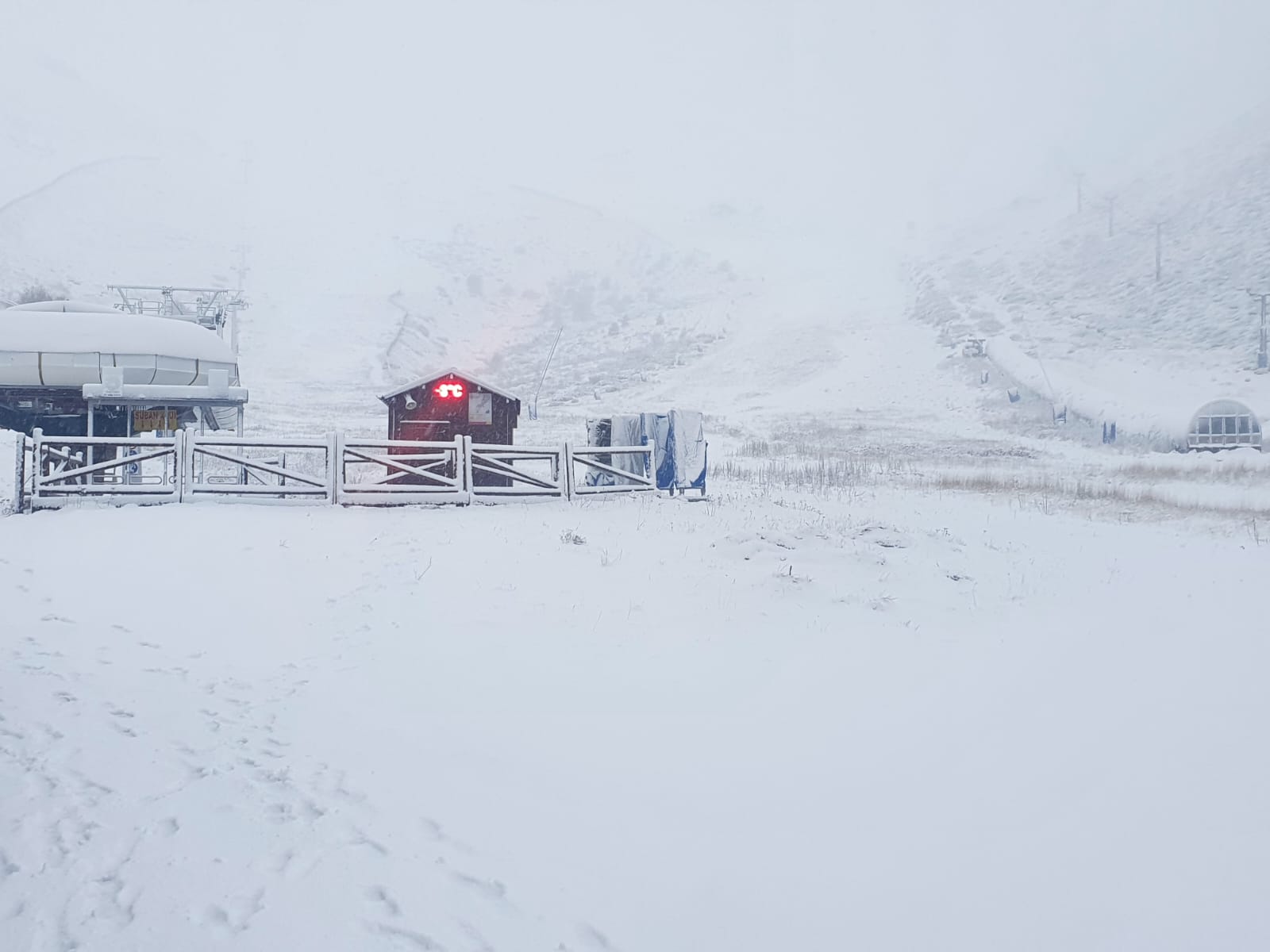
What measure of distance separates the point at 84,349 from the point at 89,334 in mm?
410

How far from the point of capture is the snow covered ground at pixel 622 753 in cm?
354

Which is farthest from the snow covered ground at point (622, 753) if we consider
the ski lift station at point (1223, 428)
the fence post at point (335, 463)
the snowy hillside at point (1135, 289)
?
the snowy hillside at point (1135, 289)

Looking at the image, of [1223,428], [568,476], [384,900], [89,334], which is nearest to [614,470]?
[568,476]

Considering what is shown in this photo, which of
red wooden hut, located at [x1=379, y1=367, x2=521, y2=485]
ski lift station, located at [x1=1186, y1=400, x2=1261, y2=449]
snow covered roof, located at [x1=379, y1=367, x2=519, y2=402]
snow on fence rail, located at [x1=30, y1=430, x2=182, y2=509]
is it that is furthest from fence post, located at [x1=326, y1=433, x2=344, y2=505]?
ski lift station, located at [x1=1186, y1=400, x2=1261, y2=449]

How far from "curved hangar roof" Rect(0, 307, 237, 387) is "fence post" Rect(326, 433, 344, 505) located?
7900mm

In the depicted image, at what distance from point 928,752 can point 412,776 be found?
337 cm

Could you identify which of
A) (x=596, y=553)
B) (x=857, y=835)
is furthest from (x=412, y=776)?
(x=596, y=553)

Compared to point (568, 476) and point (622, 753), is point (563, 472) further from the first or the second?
point (622, 753)

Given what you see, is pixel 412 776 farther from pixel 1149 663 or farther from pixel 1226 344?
pixel 1226 344

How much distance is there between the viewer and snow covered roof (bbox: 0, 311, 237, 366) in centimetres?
1836

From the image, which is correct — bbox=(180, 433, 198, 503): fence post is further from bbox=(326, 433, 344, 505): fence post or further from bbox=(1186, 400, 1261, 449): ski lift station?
bbox=(1186, 400, 1261, 449): ski lift station

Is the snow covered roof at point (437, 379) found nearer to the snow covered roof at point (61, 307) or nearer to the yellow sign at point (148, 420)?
the yellow sign at point (148, 420)

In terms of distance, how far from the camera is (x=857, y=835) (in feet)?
14.3

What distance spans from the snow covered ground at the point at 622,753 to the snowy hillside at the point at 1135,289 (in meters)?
38.0
